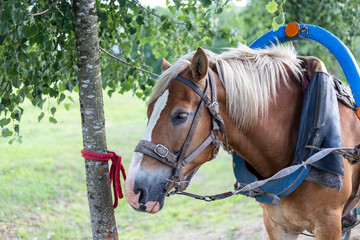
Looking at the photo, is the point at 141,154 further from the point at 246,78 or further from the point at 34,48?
the point at 34,48

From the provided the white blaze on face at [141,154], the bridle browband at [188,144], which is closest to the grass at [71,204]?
the white blaze on face at [141,154]

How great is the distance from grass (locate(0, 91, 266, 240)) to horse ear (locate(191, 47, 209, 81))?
2.86 meters

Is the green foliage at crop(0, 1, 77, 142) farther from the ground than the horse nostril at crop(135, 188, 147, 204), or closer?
farther from the ground

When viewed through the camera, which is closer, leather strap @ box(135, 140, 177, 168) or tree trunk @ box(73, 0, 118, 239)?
leather strap @ box(135, 140, 177, 168)

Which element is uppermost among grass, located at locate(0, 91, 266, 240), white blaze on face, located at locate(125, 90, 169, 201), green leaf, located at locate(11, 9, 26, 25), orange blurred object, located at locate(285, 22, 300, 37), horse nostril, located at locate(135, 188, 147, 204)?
green leaf, located at locate(11, 9, 26, 25)

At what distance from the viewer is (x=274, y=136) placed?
7.14 ft

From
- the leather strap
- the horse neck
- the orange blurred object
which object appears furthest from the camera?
the orange blurred object

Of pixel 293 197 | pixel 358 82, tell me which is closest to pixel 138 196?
pixel 293 197

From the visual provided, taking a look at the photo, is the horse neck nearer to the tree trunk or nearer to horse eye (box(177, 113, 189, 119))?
horse eye (box(177, 113, 189, 119))

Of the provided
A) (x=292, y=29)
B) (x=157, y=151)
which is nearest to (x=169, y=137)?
(x=157, y=151)

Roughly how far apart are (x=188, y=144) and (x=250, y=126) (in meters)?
0.40

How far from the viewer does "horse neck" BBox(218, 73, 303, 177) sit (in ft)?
7.06

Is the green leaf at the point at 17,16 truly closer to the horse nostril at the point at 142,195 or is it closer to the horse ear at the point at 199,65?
the horse ear at the point at 199,65

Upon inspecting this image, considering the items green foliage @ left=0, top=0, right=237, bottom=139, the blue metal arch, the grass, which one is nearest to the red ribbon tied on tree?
green foliage @ left=0, top=0, right=237, bottom=139
